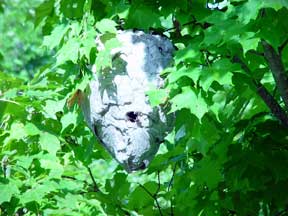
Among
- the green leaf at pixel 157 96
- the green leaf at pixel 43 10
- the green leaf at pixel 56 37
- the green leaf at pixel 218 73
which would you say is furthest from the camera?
the green leaf at pixel 43 10

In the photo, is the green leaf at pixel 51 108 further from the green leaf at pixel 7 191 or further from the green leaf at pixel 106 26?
the green leaf at pixel 106 26

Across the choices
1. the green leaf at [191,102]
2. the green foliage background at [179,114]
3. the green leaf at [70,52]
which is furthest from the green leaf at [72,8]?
the green leaf at [191,102]

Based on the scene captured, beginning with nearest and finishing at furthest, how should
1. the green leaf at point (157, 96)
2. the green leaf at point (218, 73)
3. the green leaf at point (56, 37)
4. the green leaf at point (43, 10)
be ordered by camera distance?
the green leaf at point (218, 73), the green leaf at point (157, 96), the green leaf at point (56, 37), the green leaf at point (43, 10)

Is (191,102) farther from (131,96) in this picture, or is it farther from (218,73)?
(131,96)

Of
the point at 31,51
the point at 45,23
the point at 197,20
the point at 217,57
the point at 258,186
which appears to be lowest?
the point at 258,186

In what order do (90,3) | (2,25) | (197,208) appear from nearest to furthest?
(90,3) < (197,208) < (2,25)

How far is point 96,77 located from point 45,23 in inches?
14.2

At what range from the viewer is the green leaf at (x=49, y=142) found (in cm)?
201

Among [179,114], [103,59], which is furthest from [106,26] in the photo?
[179,114]

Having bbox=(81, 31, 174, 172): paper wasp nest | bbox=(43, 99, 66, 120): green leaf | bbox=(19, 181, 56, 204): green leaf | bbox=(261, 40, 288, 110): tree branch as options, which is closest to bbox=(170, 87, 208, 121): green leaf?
bbox=(81, 31, 174, 172): paper wasp nest

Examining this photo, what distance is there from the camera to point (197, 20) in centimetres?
169

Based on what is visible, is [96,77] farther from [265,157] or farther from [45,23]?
[265,157]

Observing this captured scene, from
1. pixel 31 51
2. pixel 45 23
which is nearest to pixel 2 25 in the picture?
pixel 31 51

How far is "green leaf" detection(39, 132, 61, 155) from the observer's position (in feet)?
Result: 6.59
